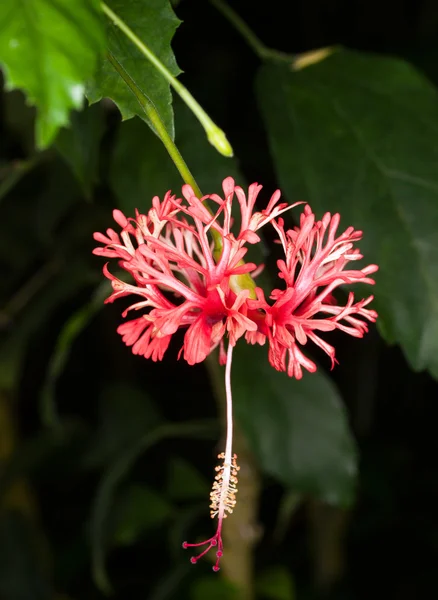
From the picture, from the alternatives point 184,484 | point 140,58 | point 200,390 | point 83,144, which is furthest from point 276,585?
point 140,58

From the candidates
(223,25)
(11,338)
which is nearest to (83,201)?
(11,338)

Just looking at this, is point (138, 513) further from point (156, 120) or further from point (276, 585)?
point (156, 120)

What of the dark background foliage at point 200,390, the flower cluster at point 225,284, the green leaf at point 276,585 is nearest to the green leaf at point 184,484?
the dark background foliage at point 200,390

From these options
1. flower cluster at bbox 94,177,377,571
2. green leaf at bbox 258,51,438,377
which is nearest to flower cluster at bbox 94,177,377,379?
flower cluster at bbox 94,177,377,571

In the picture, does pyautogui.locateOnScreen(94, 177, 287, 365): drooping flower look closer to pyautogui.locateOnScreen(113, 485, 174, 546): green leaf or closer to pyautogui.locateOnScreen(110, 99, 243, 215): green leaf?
pyautogui.locateOnScreen(110, 99, 243, 215): green leaf

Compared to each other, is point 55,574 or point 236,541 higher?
point 236,541

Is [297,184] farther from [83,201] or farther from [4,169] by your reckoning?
[83,201]
